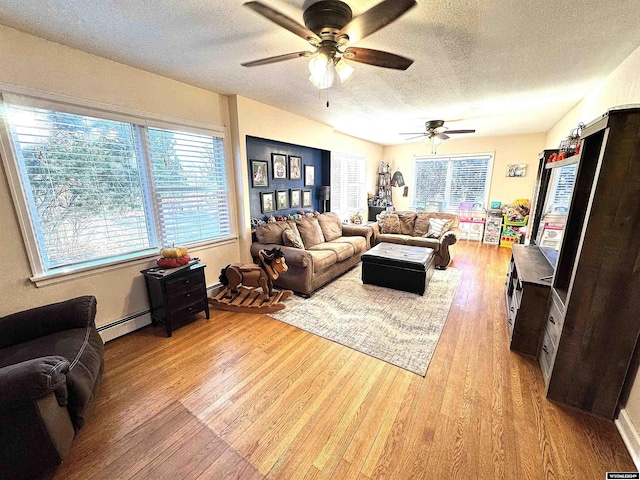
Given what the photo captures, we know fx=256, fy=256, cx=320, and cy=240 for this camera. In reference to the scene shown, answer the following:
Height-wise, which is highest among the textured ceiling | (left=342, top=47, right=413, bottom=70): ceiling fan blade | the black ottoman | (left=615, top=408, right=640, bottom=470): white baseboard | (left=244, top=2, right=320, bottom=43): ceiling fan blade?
the textured ceiling

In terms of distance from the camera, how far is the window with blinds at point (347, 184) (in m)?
5.47

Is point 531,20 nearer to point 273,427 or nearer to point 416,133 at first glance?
point 273,427

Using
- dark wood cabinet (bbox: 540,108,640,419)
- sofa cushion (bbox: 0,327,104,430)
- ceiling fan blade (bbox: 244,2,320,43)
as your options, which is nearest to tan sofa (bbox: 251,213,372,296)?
sofa cushion (bbox: 0,327,104,430)

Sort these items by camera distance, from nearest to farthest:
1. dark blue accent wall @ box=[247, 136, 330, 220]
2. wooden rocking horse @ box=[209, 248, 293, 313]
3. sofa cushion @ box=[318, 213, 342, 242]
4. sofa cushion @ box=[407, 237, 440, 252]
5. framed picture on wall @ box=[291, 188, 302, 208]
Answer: wooden rocking horse @ box=[209, 248, 293, 313] → dark blue accent wall @ box=[247, 136, 330, 220] → sofa cushion @ box=[407, 237, 440, 252] → framed picture on wall @ box=[291, 188, 302, 208] → sofa cushion @ box=[318, 213, 342, 242]

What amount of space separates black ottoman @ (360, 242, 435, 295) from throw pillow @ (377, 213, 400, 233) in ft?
4.38

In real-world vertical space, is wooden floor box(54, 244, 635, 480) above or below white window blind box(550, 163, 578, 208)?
below

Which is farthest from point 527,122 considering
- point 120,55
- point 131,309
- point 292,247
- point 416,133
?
point 131,309

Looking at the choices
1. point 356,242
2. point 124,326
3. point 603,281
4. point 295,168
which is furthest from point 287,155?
point 603,281

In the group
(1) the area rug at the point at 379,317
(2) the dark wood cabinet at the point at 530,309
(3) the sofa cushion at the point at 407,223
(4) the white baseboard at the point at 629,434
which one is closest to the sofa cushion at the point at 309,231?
(1) the area rug at the point at 379,317

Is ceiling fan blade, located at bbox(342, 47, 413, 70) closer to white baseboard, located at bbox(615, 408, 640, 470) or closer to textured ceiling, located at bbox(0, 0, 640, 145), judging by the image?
textured ceiling, located at bbox(0, 0, 640, 145)

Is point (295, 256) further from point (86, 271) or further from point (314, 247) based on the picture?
point (86, 271)

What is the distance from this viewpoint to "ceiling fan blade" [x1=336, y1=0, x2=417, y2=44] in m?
1.13

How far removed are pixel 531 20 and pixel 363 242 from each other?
3356mm

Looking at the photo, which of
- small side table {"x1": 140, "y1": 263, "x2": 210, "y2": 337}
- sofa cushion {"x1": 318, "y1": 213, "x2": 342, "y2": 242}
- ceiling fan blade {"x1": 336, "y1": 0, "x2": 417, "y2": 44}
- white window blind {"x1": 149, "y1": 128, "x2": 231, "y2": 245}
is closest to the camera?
ceiling fan blade {"x1": 336, "y1": 0, "x2": 417, "y2": 44}
